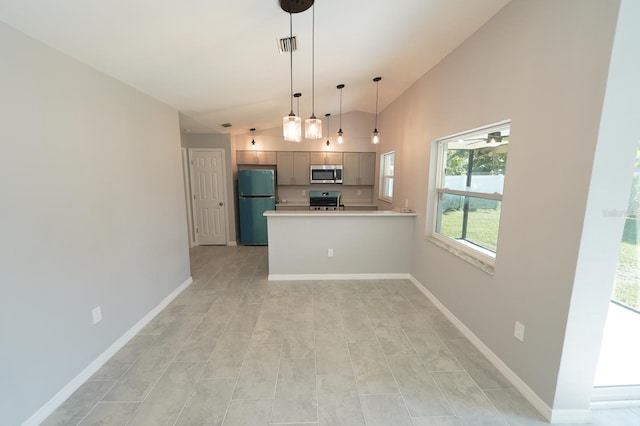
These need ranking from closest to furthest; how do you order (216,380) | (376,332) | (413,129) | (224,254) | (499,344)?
1. (216,380)
2. (499,344)
3. (376,332)
4. (413,129)
5. (224,254)

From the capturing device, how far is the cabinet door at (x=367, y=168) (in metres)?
5.50

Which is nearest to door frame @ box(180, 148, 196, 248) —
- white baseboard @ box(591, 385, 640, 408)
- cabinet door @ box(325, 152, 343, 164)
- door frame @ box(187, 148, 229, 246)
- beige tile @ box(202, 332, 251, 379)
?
door frame @ box(187, 148, 229, 246)

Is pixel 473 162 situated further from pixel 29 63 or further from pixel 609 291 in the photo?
pixel 29 63

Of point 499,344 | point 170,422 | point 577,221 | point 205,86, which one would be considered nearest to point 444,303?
point 499,344

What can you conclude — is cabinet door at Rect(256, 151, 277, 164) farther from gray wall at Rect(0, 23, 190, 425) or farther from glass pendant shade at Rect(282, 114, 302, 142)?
glass pendant shade at Rect(282, 114, 302, 142)

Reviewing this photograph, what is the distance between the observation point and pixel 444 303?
8.80 feet

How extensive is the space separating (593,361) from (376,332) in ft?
4.68

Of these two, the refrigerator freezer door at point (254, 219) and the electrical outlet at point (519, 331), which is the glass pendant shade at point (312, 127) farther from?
the refrigerator freezer door at point (254, 219)

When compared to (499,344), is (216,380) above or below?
below

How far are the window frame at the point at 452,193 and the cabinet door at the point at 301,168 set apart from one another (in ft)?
10.2

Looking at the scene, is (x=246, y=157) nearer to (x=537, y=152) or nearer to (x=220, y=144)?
(x=220, y=144)

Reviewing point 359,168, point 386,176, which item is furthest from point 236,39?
point 359,168

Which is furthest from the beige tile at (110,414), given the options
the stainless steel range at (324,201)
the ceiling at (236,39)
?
the stainless steel range at (324,201)

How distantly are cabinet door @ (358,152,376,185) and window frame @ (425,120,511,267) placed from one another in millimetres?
2596
